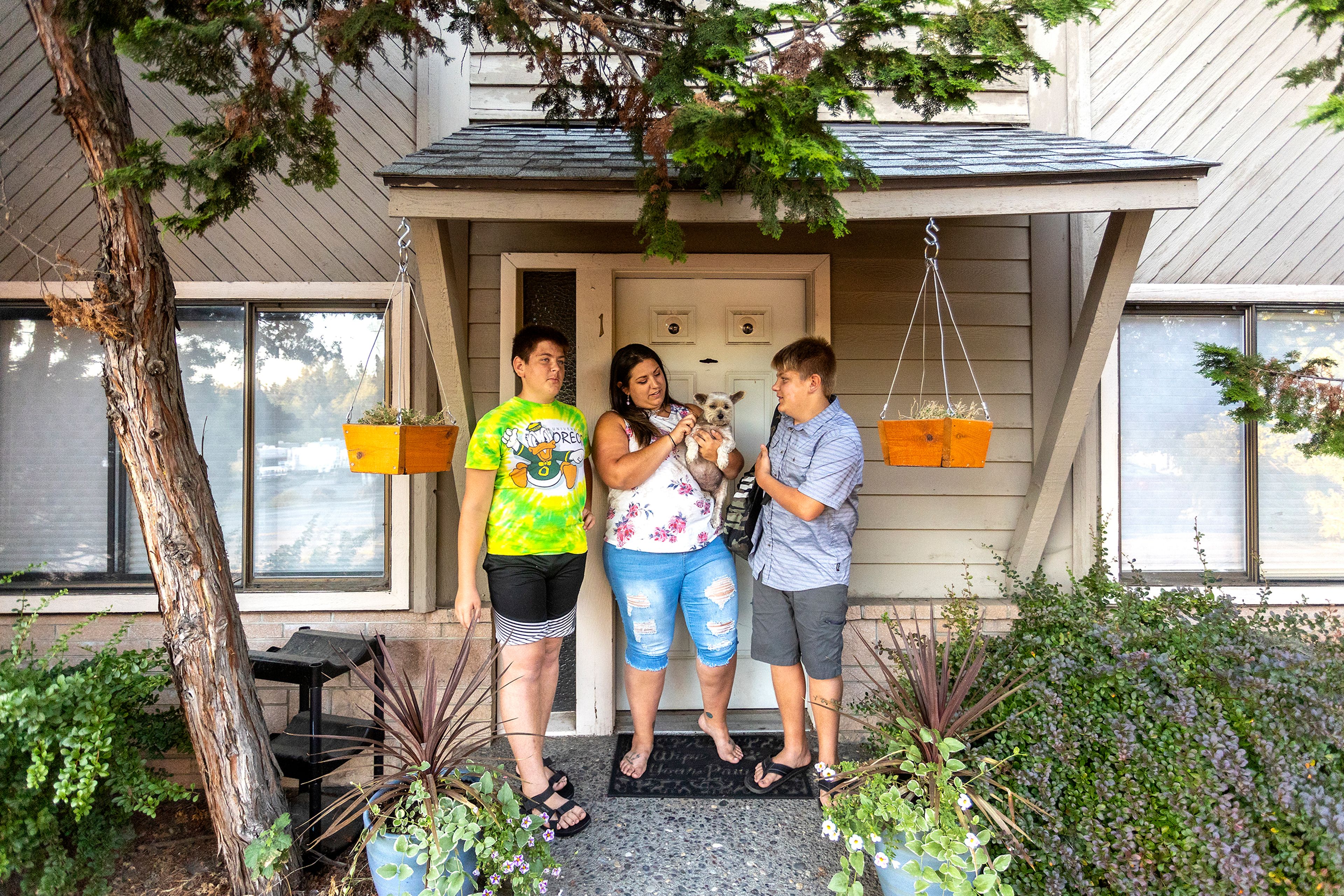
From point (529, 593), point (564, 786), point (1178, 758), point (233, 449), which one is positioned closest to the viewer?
point (1178, 758)

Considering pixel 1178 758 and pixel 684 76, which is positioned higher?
pixel 684 76

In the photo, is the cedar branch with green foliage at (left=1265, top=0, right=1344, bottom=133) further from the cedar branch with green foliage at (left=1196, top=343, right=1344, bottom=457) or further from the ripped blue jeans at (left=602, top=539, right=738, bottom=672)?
the ripped blue jeans at (left=602, top=539, right=738, bottom=672)

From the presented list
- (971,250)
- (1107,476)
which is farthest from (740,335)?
(1107,476)

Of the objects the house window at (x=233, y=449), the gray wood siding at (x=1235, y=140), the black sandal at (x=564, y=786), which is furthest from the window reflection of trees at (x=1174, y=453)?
Answer: the house window at (x=233, y=449)

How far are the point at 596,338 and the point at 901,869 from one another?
2407 millimetres

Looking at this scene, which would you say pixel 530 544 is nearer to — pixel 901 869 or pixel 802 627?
pixel 802 627

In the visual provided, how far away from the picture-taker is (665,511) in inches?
111

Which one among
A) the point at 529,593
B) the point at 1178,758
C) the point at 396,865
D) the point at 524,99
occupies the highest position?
the point at 524,99

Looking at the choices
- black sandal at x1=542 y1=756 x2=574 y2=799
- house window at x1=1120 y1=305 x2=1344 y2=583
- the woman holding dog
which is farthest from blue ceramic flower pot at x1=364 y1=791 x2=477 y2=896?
house window at x1=1120 y1=305 x2=1344 y2=583

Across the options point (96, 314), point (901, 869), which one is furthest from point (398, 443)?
point (901, 869)

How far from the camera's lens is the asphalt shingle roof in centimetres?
251

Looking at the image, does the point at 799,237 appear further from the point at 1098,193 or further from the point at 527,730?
the point at 527,730

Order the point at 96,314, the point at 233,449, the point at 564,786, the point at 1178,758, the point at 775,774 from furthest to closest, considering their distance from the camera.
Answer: the point at 233,449 < the point at 775,774 < the point at 564,786 < the point at 96,314 < the point at 1178,758

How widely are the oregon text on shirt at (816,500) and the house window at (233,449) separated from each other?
1919 millimetres
